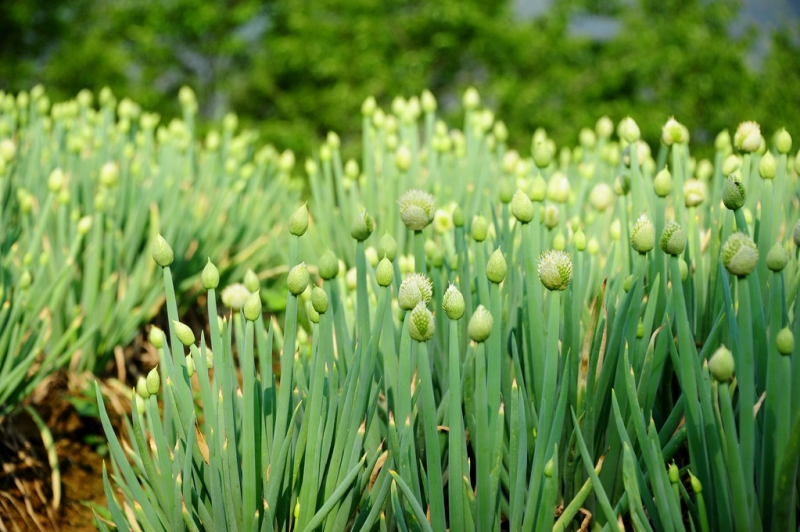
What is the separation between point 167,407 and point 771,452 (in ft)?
3.18

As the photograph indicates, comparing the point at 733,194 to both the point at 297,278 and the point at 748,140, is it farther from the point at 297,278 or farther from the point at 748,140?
the point at 297,278

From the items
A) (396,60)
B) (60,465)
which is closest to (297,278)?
(60,465)

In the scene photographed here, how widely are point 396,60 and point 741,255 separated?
12261 millimetres

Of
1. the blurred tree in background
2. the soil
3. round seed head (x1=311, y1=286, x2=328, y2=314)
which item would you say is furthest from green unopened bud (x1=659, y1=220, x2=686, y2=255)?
the blurred tree in background

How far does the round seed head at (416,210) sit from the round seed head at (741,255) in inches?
19.6

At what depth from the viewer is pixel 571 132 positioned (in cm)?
1136

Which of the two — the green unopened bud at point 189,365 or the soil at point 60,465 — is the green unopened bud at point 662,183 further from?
the soil at point 60,465

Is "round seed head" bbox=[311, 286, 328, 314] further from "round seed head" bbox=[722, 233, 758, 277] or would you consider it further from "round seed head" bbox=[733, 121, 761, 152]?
"round seed head" bbox=[733, 121, 761, 152]

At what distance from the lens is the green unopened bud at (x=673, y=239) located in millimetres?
1001

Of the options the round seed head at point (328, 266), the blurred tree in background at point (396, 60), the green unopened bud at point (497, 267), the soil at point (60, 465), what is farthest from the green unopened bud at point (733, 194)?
the blurred tree in background at point (396, 60)

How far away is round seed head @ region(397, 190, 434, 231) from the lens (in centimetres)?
123

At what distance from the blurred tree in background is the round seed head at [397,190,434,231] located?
10.3 m

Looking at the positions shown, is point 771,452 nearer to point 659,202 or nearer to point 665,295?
point 665,295

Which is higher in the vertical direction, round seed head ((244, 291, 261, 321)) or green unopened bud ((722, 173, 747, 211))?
green unopened bud ((722, 173, 747, 211))
